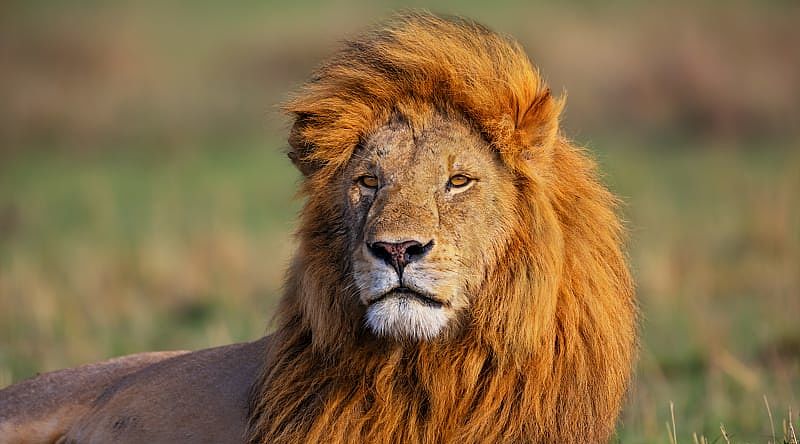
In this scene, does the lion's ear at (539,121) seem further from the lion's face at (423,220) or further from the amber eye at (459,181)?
the amber eye at (459,181)

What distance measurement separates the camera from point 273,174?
1752 cm

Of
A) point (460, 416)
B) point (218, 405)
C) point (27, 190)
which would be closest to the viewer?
point (460, 416)

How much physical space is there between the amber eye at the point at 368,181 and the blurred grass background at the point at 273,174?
401 millimetres

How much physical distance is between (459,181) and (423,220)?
0.95ft

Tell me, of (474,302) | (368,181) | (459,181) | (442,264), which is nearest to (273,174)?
(368,181)

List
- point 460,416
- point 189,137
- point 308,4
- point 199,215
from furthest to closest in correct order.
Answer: point 308,4
point 189,137
point 199,215
point 460,416

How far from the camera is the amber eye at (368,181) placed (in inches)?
170

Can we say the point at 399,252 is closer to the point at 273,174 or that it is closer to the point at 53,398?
the point at 53,398

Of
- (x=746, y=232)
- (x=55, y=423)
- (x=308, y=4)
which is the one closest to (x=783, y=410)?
(x=55, y=423)

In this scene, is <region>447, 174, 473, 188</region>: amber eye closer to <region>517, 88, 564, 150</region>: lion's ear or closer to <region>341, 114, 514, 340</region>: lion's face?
<region>341, 114, 514, 340</region>: lion's face

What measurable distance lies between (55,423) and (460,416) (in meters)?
2.00

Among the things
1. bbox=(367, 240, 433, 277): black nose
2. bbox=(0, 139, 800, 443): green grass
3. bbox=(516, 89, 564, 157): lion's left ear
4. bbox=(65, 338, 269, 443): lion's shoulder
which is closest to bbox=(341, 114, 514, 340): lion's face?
bbox=(367, 240, 433, 277): black nose

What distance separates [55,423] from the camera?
5.32 m

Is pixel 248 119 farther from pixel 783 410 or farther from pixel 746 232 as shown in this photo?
pixel 783 410
